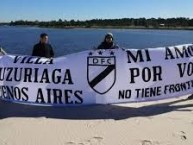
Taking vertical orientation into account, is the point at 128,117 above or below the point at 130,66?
below

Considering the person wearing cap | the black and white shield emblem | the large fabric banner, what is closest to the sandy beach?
the large fabric banner

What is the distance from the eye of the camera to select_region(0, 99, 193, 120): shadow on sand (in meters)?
8.01

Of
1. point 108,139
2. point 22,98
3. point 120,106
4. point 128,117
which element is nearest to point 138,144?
point 108,139

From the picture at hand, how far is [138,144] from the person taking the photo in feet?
21.2

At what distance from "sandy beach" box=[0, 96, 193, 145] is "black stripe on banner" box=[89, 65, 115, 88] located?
496mm

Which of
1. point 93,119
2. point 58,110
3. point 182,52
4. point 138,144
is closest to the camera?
point 138,144

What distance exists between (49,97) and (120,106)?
1.40 metres

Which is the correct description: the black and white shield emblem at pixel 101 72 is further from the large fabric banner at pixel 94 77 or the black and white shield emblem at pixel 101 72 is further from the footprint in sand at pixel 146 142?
the footprint in sand at pixel 146 142

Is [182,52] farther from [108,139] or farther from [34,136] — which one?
[34,136]

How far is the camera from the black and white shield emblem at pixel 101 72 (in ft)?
27.2

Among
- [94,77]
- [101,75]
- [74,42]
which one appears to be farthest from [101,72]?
[74,42]

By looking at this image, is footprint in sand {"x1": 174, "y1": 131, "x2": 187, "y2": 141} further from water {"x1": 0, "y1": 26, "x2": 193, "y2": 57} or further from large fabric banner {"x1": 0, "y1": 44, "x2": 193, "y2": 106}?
water {"x1": 0, "y1": 26, "x2": 193, "y2": 57}

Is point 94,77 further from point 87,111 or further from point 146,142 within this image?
point 146,142

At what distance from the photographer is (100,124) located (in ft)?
24.3
